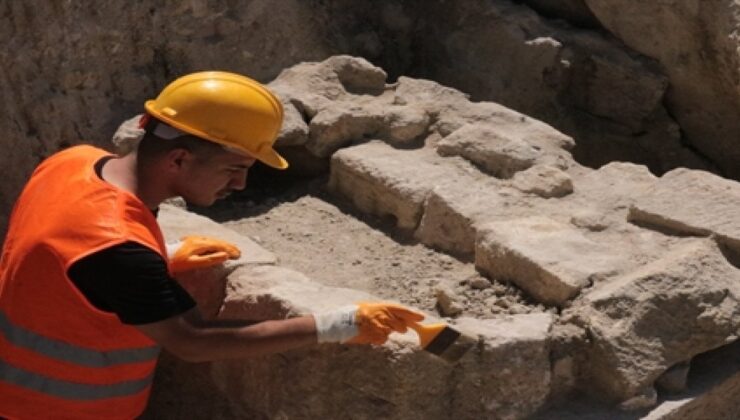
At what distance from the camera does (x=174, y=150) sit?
298cm

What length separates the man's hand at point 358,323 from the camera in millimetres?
3098

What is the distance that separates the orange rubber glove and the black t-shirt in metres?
0.72

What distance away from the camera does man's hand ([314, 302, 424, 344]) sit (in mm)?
3098

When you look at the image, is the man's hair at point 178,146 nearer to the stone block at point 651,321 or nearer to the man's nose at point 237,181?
the man's nose at point 237,181

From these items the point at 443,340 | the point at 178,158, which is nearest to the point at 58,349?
the point at 178,158

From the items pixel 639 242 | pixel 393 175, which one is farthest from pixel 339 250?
pixel 639 242

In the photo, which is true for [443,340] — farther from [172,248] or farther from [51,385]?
[51,385]

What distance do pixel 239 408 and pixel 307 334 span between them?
0.74m

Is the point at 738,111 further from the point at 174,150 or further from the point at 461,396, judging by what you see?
the point at 174,150

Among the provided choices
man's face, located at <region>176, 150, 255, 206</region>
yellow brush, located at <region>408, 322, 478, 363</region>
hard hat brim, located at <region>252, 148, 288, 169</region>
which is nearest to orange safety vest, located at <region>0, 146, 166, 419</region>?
man's face, located at <region>176, 150, 255, 206</region>

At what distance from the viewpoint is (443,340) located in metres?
3.25

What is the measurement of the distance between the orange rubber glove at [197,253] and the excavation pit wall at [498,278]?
7 cm

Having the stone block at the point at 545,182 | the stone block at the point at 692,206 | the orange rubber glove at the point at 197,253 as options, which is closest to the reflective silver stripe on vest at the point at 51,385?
the orange rubber glove at the point at 197,253

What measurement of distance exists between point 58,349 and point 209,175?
0.59 meters
